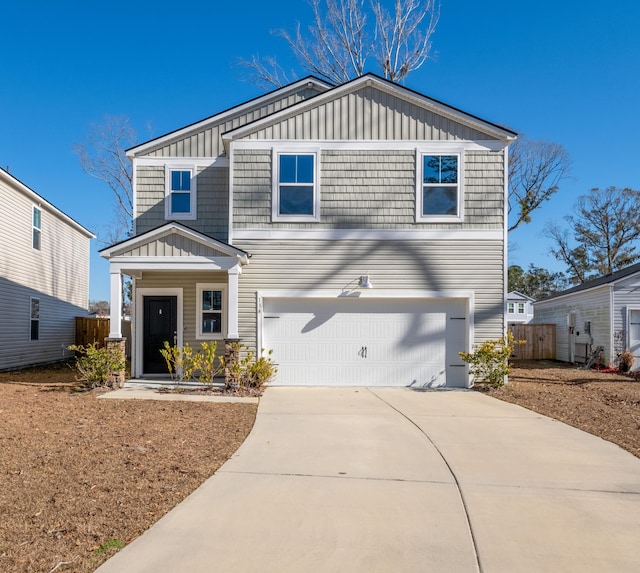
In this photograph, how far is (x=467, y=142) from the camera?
12.3 meters

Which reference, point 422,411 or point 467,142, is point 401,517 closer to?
point 422,411

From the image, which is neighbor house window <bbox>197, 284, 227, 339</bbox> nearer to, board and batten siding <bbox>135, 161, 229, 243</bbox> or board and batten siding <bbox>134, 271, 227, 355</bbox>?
board and batten siding <bbox>134, 271, 227, 355</bbox>

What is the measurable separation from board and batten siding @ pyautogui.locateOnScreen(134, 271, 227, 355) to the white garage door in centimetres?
188

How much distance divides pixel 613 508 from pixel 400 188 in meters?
8.74

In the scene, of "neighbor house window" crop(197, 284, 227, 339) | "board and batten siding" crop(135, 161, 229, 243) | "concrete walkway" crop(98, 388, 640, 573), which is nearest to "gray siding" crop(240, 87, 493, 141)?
"board and batten siding" crop(135, 161, 229, 243)

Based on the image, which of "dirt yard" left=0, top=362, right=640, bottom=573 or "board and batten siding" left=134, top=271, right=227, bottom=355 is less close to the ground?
"board and batten siding" left=134, top=271, right=227, bottom=355

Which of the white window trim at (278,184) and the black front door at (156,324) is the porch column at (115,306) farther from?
the white window trim at (278,184)

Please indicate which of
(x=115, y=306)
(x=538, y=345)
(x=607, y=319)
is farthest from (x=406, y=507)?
(x=538, y=345)

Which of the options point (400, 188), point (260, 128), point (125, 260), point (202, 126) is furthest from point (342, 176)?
point (125, 260)

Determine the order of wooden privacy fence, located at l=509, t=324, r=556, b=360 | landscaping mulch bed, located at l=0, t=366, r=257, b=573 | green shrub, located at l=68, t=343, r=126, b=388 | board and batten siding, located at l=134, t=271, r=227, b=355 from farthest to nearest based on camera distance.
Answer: wooden privacy fence, located at l=509, t=324, r=556, b=360 → board and batten siding, located at l=134, t=271, r=227, b=355 → green shrub, located at l=68, t=343, r=126, b=388 → landscaping mulch bed, located at l=0, t=366, r=257, b=573

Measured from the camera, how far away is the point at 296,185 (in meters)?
12.3

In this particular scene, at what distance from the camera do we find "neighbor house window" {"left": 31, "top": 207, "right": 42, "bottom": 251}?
17.6 metres

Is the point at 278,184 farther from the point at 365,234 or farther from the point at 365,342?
the point at 365,342

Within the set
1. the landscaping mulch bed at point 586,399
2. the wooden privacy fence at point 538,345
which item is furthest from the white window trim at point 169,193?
the wooden privacy fence at point 538,345
